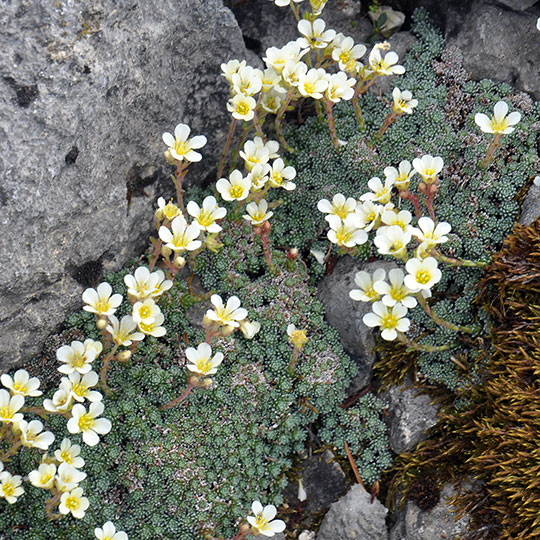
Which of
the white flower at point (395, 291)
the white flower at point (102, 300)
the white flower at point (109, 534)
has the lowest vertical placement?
the white flower at point (109, 534)

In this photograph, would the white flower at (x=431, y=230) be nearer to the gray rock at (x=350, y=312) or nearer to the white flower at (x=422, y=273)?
the white flower at (x=422, y=273)

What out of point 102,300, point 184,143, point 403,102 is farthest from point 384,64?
point 102,300

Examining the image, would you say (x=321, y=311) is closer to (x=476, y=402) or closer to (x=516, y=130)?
(x=476, y=402)

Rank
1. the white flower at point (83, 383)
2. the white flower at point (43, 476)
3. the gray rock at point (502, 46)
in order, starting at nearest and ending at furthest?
the white flower at point (43, 476), the white flower at point (83, 383), the gray rock at point (502, 46)

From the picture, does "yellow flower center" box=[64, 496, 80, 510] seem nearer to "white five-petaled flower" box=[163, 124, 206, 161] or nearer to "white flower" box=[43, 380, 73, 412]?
"white flower" box=[43, 380, 73, 412]

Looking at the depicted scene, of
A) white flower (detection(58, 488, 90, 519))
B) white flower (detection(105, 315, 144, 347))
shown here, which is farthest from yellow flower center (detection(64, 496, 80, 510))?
white flower (detection(105, 315, 144, 347))

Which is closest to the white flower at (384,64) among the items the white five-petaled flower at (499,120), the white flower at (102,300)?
the white five-petaled flower at (499,120)

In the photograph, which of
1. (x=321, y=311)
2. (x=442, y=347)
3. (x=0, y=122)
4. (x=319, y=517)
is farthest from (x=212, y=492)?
(x=0, y=122)
